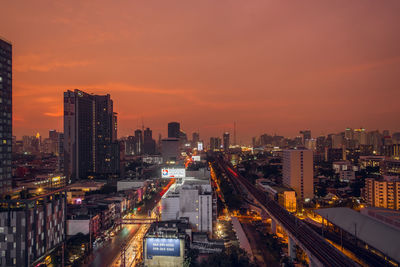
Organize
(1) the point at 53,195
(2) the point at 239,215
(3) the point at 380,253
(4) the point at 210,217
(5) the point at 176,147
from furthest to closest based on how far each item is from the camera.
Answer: (5) the point at 176,147
(2) the point at 239,215
(4) the point at 210,217
(1) the point at 53,195
(3) the point at 380,253

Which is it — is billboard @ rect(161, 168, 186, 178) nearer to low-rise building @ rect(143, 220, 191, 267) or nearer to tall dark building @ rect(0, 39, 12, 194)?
low-rise building @ rect(143, 220, 191, 267)

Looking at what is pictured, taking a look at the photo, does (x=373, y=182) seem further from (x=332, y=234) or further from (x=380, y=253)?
(x=380, y=253)

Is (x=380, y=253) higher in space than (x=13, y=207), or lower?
lower

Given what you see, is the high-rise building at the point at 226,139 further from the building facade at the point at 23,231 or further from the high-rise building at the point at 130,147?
the building facade at the point at 23,231

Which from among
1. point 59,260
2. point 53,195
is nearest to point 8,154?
point 53,195

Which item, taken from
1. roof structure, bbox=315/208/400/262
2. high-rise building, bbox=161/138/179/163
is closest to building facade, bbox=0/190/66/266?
roof structure, bbox=315/208/400/262

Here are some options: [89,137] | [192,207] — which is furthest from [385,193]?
[89,137]

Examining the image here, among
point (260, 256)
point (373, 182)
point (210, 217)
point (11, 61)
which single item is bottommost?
point (260, 256)
